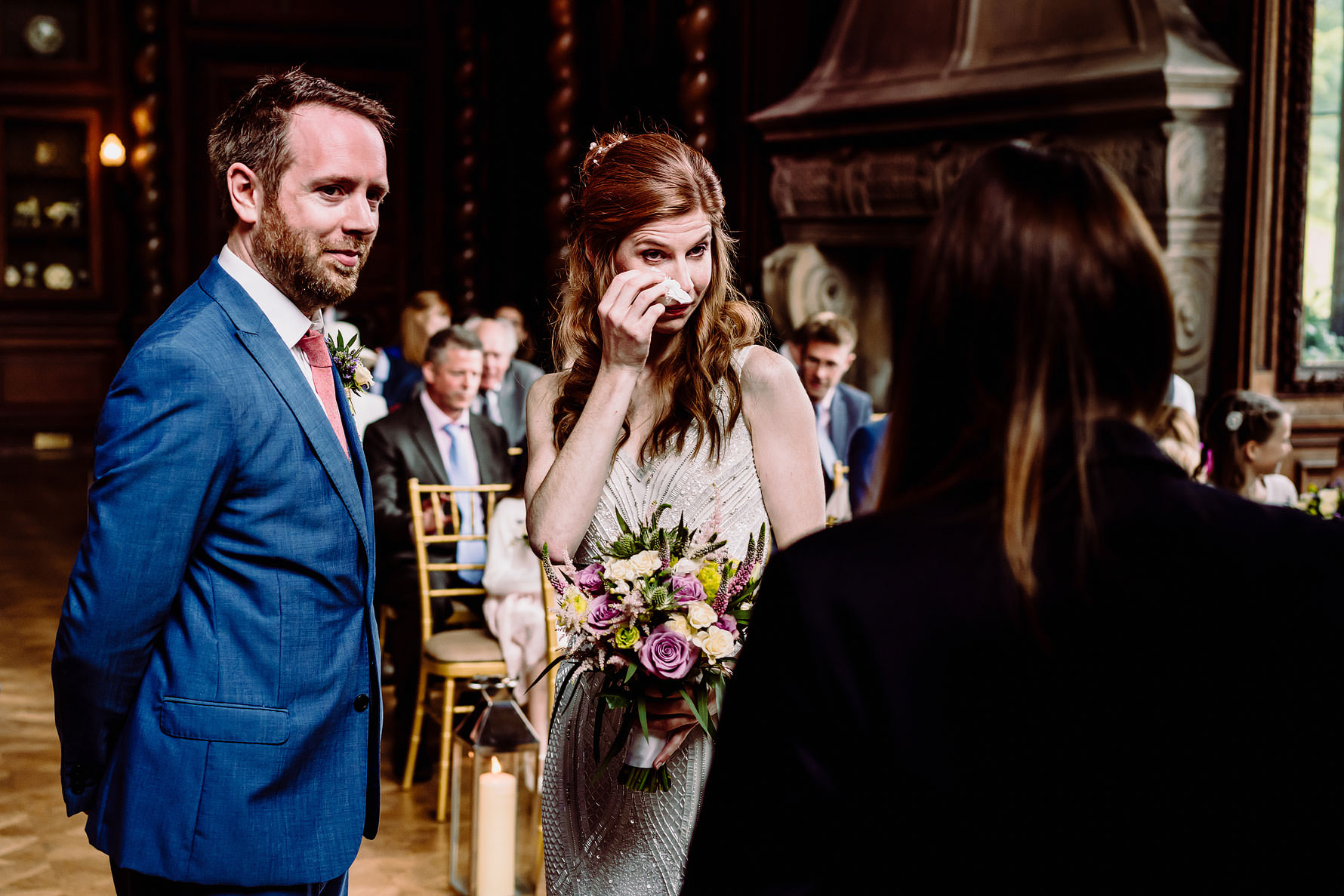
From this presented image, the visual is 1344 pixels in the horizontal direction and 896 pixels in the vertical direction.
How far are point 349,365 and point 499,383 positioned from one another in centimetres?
457

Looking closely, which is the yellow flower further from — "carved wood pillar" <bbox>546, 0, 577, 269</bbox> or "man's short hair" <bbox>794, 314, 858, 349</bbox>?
"carved wood pillar" <bbox>546, 0, 577, 269</bbox>

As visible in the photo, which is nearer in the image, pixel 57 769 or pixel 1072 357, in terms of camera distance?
pixel 1072 357

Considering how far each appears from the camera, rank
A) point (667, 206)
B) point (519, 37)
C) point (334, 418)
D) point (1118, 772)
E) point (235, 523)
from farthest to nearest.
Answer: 1. point (519, 37)
2. point (667, 206)
3. point (334, 418)
4. point (235, 523)
5. point (1118, 772)

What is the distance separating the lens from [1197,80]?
5.12 metres

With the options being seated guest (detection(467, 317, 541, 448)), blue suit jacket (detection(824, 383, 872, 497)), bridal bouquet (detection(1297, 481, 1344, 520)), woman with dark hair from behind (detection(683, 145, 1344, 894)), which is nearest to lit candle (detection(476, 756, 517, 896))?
bridal bouquet (detection(1297, 481, 1344, 520))

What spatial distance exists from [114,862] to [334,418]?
67 cm

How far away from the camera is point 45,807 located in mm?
4566

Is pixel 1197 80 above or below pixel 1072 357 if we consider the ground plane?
above

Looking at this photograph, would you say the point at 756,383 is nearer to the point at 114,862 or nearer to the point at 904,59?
the point at 114,862

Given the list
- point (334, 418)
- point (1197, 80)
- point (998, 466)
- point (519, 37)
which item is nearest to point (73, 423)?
point (519, 37)

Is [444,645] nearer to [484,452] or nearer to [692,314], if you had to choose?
[484,452]

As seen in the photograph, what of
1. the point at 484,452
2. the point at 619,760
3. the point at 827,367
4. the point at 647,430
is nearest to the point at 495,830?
the point at 619,760

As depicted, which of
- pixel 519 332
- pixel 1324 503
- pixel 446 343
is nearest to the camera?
pixel 1324 503

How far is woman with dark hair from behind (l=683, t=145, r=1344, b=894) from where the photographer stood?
86 centimetres
